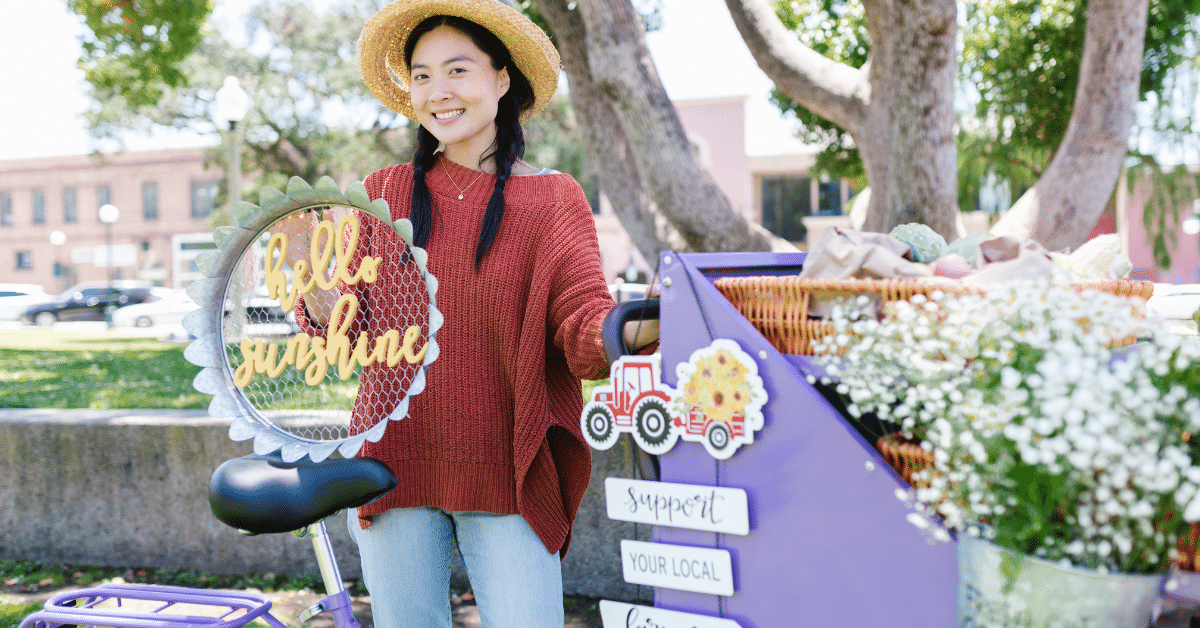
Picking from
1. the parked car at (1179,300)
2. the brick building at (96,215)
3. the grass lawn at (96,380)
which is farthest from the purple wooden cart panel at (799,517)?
the brick building at (96,215)

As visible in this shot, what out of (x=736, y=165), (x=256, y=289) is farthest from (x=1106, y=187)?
(x=736, y=165)

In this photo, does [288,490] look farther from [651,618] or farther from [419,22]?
[419,22]

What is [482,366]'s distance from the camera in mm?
1562

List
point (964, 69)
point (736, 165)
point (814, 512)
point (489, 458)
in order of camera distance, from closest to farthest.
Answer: point (814, 512)
point (489, 458)
point (964, 69)
point (736, 165)

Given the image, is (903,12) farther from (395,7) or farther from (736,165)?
(736,165)

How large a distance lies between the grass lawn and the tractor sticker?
388 cm

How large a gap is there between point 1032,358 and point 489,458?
3.09 ft

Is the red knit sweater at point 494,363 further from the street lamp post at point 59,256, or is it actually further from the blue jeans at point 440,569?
the street lamp post at point 59,256

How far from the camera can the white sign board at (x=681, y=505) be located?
4.03 ft

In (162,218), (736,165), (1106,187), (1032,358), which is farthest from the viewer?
(162,218)

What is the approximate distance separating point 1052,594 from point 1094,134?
385 centimetres

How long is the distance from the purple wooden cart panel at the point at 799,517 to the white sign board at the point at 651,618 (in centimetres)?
2

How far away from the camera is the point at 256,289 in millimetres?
1598

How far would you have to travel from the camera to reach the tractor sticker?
3.98 feet
